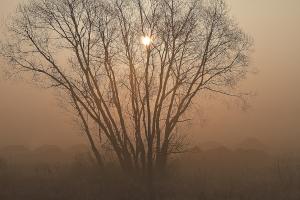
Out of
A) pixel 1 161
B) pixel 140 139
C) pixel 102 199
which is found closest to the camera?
pixel 102 199

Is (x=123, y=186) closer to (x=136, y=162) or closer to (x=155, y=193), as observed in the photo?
(x=155, y=193)

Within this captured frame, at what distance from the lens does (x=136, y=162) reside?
80.9ft

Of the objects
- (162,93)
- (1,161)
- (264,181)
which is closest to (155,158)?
(162,93)

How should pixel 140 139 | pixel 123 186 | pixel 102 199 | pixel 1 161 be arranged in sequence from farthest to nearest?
pixel 1 161, pixel 140 139, pixel 123 186, pixel 102 199

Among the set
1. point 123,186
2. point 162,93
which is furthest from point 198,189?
point 162,93

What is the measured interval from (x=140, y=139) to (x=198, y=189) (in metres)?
4.17

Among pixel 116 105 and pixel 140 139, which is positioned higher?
pixel 116 105

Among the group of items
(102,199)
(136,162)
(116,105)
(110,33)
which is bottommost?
(102,199)

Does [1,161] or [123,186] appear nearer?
[123,186]

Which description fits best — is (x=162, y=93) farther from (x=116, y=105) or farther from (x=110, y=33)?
(x=110, y=33)

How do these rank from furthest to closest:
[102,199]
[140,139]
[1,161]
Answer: [1,161] < [140,139] < [102,199]

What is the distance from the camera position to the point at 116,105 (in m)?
25.0

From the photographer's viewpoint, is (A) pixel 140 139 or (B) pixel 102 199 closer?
(B) pixel 102 199

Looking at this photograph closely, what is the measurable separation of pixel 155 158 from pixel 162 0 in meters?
7.96
